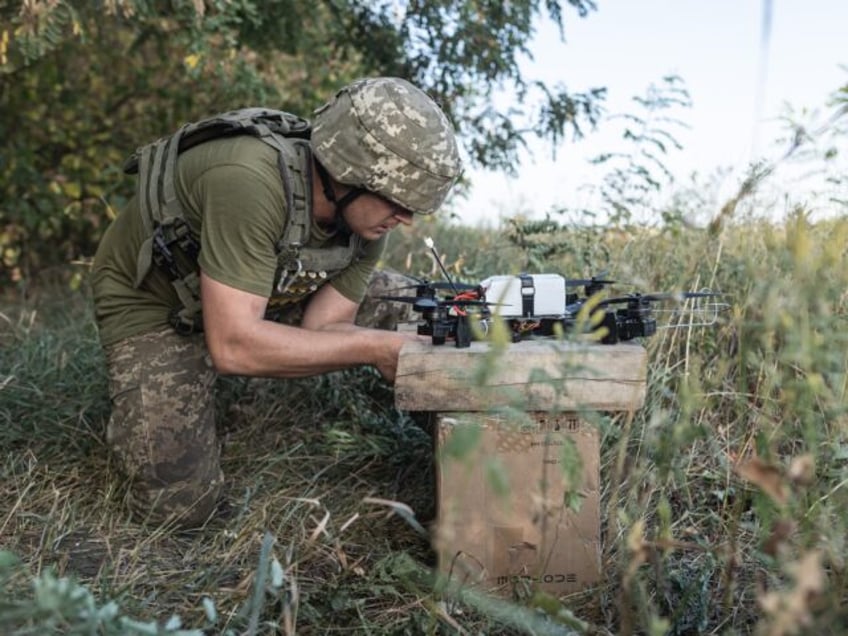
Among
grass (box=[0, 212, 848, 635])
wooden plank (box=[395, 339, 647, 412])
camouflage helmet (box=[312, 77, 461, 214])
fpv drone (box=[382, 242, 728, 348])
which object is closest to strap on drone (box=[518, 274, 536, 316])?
fpv drone (box=[382, 242, 728, 348])

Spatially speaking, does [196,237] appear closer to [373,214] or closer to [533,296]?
[373,214]

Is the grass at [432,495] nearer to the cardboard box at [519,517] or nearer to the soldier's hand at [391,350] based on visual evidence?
the cardboard box at [519,517]

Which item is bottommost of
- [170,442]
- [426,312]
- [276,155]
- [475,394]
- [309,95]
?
[170,442]

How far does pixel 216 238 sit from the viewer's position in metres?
2.94

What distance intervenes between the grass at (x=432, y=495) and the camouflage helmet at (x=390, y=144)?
30.3 inches

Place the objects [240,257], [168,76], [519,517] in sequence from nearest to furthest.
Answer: [519,517] < [240,257] < [168,76]

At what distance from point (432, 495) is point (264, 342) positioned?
91cm

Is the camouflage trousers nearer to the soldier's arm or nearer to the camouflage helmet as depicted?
the soldier's arm

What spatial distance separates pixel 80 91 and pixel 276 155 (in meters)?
4.24

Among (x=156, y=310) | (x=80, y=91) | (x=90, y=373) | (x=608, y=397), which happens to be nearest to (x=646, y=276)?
(x=608, y=397)

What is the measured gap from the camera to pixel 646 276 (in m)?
4.21

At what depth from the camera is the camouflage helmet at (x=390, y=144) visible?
299 cm

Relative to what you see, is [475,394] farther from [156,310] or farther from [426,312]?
[156,310]

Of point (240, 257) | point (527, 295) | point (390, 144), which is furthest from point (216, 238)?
point (527, 295)
